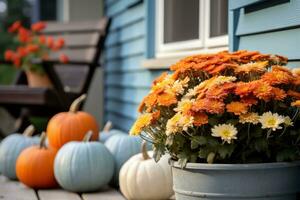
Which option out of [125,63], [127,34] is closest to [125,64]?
[125,63]

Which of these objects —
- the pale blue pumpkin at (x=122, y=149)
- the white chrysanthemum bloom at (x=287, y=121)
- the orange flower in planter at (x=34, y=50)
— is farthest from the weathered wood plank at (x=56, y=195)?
the orange flower in planter at (x=34, y=50)

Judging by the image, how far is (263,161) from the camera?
2.02 m

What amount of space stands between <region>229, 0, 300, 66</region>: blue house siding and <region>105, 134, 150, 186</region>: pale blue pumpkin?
2.56 ft

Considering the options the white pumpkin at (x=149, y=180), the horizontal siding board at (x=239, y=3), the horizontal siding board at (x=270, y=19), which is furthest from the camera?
the white pumpkin at (x=149, y=180)

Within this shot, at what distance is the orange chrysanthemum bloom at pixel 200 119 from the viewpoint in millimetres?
1976

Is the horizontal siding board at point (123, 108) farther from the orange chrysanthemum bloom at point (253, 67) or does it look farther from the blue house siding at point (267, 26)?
the orange chrysanthemum bloom at point (253, 67)

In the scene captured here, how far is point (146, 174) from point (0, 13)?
34.1ft

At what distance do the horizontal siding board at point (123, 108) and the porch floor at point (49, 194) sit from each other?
155 cm

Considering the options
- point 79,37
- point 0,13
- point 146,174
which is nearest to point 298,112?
point 146,174

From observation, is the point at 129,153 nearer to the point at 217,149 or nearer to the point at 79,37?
the point at 217,149

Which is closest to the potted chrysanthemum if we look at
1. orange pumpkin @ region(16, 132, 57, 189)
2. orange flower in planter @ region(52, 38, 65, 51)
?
orange pumpkin @ region(16, 132, 57, 189)

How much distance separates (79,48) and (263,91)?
4106 millimetres

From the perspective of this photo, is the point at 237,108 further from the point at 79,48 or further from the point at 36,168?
the point at 79,48

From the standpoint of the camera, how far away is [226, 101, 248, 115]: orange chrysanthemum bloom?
1.95m
